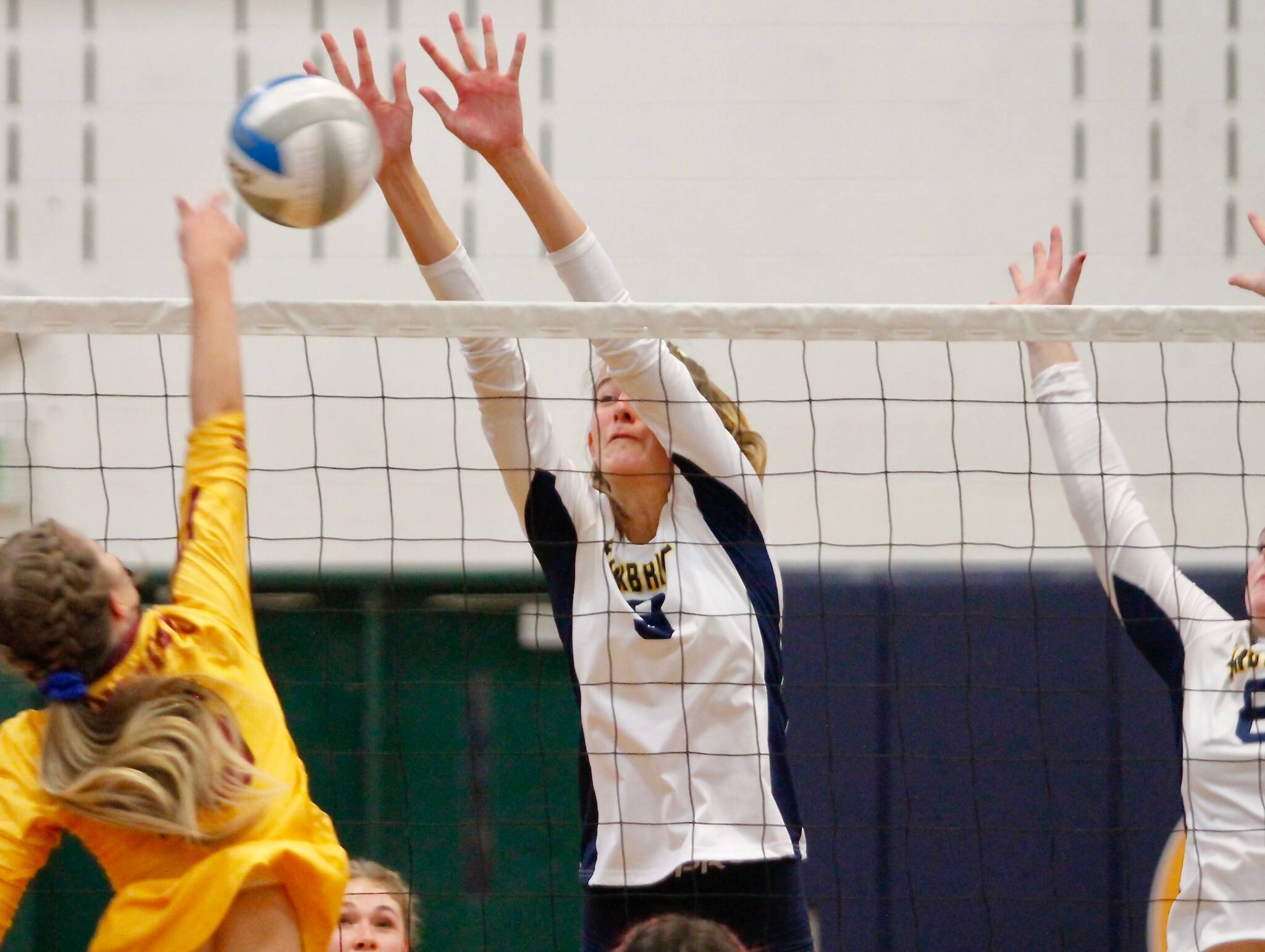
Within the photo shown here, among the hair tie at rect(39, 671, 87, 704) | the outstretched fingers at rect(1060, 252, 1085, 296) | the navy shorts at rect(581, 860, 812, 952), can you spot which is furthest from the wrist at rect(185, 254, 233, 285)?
the outstretched fingers at rect(1060, 252, 1085, 296)

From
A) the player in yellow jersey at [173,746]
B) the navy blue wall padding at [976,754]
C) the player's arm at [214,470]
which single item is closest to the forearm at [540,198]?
the player's arm at [214,470]

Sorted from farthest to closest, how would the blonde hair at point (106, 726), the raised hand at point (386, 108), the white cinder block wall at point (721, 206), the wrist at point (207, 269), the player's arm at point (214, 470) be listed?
the white cinder block wall at point (721, 206) < the raised hand at point (386, 108) < the wrist at point (207, 269) < the player's arm at point (214, 470) < the blonde hair at point (106, 726)

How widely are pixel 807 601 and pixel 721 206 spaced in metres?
1.54

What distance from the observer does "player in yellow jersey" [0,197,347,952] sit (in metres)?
2.09

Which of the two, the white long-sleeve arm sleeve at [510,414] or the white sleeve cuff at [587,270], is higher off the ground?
the white sleeve cuff at [587,270]

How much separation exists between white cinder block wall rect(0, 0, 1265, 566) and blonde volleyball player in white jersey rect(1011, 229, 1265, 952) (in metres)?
2.45

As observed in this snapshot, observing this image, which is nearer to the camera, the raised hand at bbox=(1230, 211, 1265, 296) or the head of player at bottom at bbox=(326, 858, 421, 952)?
the head of player at bottom at bbox=(326, 858, 421, 952)

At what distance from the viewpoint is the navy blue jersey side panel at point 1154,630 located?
10.4 ft

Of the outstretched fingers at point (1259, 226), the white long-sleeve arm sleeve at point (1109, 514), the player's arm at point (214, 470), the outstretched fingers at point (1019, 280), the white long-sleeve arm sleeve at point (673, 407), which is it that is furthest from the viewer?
the outstretched fingers at point (1019, 280)

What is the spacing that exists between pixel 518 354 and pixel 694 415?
16.5 inches

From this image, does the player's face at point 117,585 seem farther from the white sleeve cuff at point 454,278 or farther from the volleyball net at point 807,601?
the volleyball net at point 807,601

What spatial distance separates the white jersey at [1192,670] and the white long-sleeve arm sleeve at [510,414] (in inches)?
41.6

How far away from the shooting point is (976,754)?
5270 millimetres

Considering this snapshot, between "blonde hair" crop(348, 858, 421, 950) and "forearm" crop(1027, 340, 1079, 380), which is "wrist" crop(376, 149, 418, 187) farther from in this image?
"blonde hair" crop(348, 858, 421, 950)
